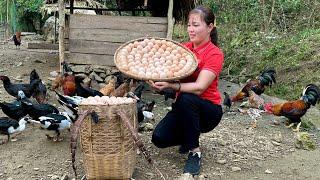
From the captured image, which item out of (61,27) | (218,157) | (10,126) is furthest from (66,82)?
(218,157)

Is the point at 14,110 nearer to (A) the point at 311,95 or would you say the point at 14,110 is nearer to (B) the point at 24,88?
(B) the point at 24,88

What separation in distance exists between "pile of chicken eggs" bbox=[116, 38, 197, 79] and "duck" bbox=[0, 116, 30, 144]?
6.23ft

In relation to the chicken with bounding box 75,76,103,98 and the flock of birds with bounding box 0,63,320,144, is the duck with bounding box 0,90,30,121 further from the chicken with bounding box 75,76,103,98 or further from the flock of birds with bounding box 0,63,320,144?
the chicken with bounding box 75,76,103,98

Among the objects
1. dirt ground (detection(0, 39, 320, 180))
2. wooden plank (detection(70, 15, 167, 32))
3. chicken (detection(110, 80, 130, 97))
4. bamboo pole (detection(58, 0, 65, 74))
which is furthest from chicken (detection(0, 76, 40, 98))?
wooden plank (detection(70, 15, 167, 32))

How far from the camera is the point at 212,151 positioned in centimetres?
546

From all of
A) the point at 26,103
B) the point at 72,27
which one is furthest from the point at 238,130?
the point at 72,27

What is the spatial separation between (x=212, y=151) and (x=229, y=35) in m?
7.76

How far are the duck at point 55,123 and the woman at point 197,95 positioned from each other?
1221 mm

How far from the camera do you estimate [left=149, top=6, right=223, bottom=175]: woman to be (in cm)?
436

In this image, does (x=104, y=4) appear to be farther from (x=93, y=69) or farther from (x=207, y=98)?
(x=207, y=98)

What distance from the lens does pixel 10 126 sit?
5551 mm

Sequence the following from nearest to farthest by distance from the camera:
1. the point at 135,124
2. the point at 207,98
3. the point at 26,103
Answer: the point at 135,124 → the point at 207,98 → the point at 26,103

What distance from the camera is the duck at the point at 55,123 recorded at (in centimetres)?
539

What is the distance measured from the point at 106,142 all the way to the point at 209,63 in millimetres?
1236
